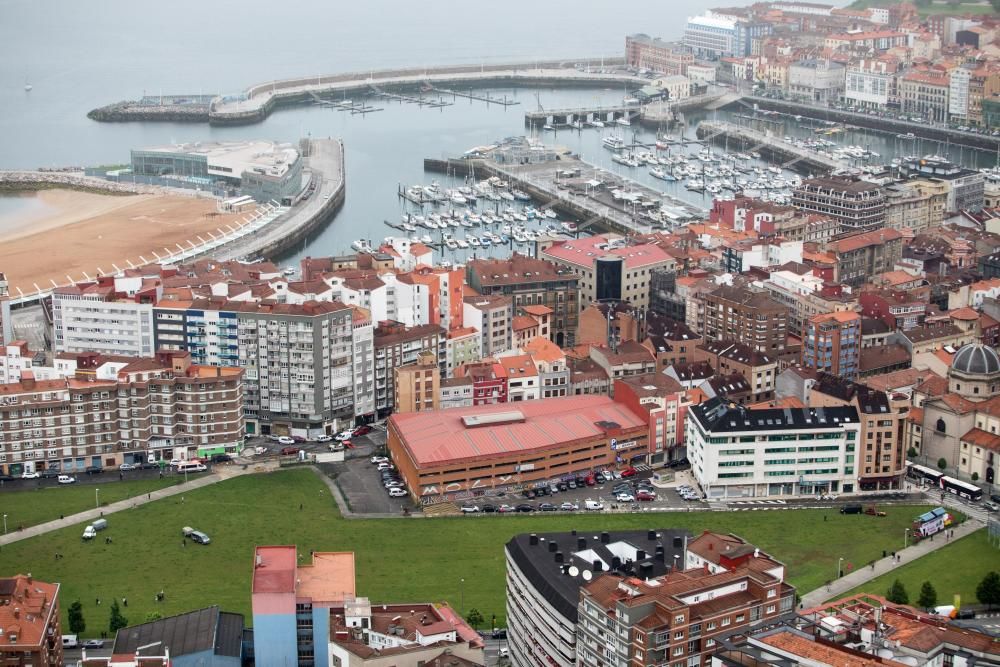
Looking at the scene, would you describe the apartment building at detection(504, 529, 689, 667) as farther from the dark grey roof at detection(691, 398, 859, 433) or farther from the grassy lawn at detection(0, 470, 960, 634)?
the dark grey roof at detection(691, 398, 859, 433)

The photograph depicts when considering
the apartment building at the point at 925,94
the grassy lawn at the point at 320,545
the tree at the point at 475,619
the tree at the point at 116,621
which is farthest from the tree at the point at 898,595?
the apartment building at the point at 925,94

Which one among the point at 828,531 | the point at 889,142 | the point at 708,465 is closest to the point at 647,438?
the point at 708,465

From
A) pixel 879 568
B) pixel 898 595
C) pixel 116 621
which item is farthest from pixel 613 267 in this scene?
pixel 116 621

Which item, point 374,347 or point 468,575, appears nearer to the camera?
point 468,575

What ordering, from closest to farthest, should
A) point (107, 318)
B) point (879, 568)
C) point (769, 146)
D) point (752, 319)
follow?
point (879, 568) < point (107, 318) < point (752, 319) < point (769, 146)

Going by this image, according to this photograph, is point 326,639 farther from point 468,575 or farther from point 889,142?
point 889,142

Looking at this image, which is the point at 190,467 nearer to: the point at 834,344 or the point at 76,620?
the point at 76,620
